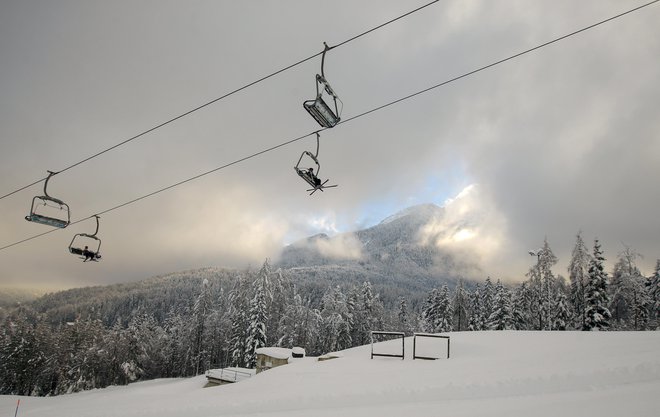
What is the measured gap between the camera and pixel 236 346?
2210 inches

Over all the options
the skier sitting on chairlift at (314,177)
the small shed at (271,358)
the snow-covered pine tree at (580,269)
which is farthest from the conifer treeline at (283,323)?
the skier sitting on chairlift at (314,177)

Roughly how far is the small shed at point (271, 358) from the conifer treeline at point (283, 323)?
60.5ft

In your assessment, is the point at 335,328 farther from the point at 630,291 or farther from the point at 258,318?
the point at 630,291

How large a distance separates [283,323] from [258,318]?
8606 millimetres

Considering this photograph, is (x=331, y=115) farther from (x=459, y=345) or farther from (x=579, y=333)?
(x=579, y=333)

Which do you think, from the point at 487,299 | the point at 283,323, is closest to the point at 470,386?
the point at 283,323

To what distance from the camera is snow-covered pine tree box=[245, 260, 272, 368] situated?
1993 inches

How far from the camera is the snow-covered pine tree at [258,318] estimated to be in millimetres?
50625

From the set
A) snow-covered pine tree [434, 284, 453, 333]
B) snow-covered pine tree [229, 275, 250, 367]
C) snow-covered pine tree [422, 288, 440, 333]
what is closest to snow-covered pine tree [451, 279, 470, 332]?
snow-covered pine tree [434, 284, 453, 333]

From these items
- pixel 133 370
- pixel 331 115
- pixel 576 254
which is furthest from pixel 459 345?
pixel 133 370

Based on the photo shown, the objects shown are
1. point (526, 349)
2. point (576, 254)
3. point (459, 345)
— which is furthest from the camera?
point (576, 254)

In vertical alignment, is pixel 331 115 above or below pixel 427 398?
above

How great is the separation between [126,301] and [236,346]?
164149 mm

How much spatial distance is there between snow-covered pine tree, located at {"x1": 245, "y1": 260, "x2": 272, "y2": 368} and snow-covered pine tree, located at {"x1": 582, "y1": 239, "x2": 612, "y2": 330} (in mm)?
41469
